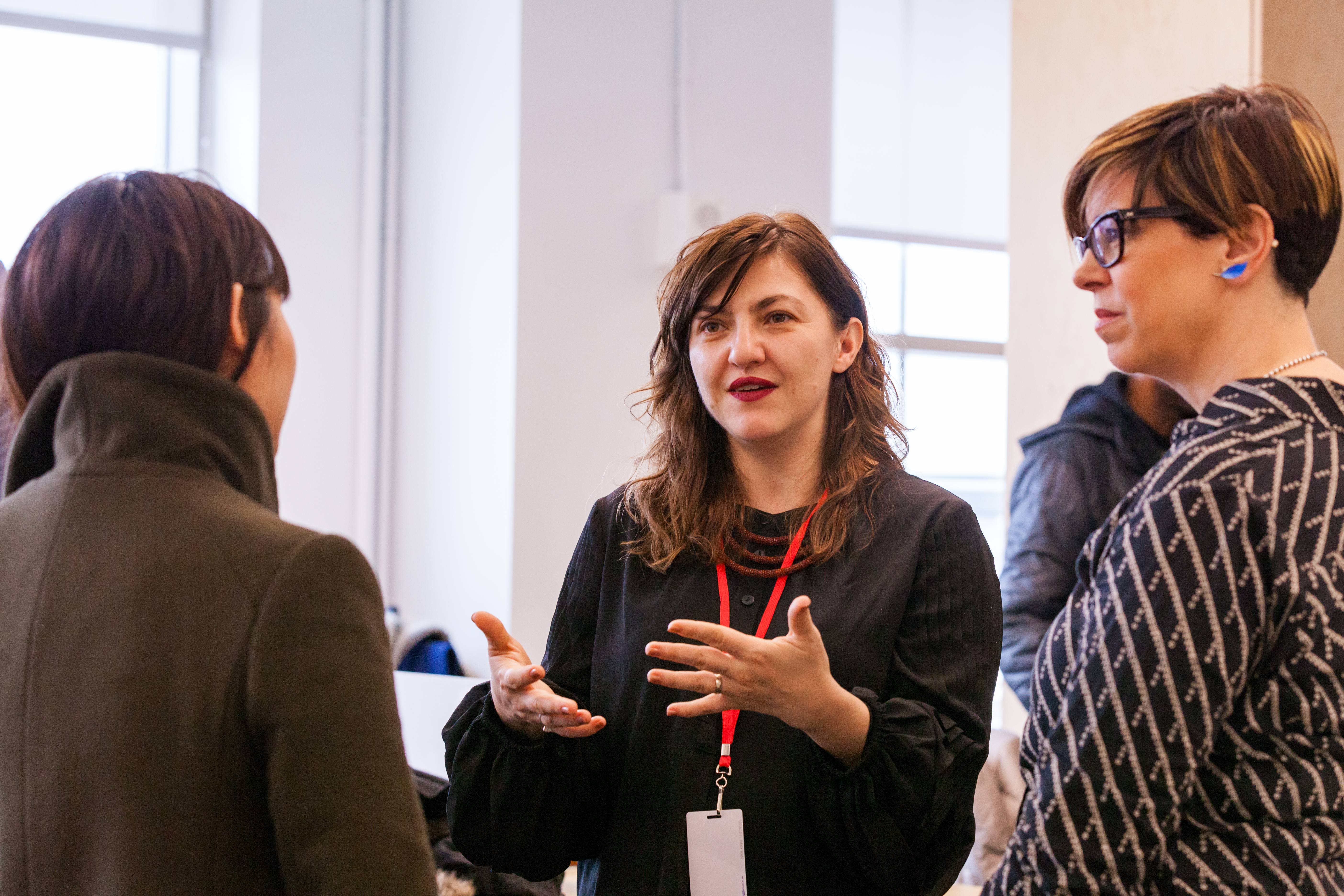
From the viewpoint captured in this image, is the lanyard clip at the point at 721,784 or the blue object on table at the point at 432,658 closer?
the lanyard clip at the point at 721,784

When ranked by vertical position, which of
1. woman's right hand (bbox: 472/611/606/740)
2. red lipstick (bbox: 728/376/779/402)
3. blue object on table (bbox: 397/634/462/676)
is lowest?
blue object on table (bbox: 397/634/462/676)

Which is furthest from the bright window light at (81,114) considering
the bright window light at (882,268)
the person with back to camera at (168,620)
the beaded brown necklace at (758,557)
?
the person with back to camera at (168,620)

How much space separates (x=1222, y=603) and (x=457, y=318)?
3.73 metres

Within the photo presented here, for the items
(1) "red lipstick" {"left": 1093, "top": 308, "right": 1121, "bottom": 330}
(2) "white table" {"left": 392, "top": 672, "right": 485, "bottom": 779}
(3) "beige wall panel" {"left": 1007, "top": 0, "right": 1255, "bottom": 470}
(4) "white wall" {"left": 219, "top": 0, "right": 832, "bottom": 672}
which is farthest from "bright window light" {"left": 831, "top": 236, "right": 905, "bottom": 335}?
(1) "red lipstick" {"left": 1093, "top": 308, "right": 1121, "bottom": 330}

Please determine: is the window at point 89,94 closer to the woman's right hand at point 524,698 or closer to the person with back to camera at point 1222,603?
the woman's right hand at point 524,698

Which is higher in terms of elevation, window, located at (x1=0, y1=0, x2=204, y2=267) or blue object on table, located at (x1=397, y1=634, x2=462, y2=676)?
window, located at (x1=0, y1=0, x2=204, y2=267)

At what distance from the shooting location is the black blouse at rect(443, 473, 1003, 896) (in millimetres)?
1471

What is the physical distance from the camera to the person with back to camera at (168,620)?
96 cm

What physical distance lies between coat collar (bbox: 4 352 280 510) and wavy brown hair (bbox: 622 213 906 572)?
29.5 inches

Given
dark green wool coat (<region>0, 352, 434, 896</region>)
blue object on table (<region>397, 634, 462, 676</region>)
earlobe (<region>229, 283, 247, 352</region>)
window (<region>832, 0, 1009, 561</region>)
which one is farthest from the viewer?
window (<region>832, 0, 1009, 561</region>)

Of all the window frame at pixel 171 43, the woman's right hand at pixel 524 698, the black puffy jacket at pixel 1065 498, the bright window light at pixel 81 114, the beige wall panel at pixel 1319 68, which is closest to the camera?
the woman's right hand at pixel 524 698

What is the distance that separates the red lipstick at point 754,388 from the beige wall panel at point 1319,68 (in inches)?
63.0

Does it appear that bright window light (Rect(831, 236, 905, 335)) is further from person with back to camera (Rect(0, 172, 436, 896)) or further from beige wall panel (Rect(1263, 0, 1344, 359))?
person with back to camera (Rect(0, 172, 436, 896))

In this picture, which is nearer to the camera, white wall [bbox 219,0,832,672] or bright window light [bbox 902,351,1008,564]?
white wall [bbox 219,0,832,672]
